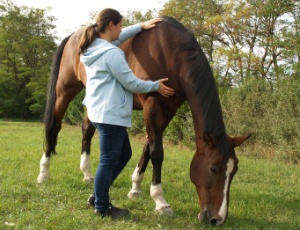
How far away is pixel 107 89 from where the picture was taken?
3078 millimetres

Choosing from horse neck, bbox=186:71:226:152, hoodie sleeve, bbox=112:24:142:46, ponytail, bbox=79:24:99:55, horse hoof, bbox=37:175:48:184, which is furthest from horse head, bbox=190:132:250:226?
horse hoof, bbox=37:175:48:184

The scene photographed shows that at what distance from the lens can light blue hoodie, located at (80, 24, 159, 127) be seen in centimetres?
301

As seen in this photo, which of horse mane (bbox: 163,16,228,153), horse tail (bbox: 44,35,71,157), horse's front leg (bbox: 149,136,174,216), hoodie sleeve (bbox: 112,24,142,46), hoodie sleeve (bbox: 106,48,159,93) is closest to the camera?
hoodie sleeve (bbox: 106,48,159,93)

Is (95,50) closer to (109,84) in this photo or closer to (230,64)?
(109,84)

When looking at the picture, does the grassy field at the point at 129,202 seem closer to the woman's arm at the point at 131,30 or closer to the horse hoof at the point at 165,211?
the horse hoof at the point at 165,211

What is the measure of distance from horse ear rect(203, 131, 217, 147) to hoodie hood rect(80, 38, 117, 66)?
125cm

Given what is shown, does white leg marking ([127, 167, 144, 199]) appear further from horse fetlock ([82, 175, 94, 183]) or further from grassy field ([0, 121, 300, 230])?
horse fetlock ([82, 175, 94, 183])

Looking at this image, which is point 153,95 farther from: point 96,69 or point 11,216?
point 11,216

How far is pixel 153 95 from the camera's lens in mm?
3639

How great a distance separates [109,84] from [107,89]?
5cm

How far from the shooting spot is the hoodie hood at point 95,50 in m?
3.06

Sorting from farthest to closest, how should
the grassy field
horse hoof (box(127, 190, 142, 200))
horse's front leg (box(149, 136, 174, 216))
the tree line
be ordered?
the tree line < horse hoof (box(127, 190, 142, 200)) < horse's front leg (box(149, 136, 174, 216)) < the grassy field

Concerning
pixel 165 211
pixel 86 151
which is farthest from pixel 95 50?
pixel 86 151

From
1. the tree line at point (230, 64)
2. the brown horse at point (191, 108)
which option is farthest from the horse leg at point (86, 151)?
the tree line at point (230, 64)
